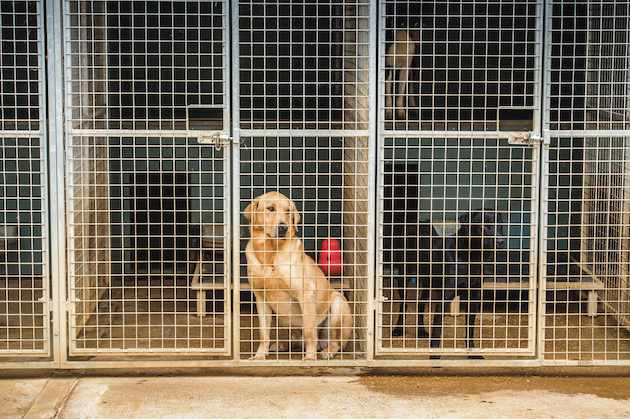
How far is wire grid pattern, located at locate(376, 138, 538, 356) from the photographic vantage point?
214 inches

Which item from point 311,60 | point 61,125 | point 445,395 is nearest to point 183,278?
point 311,60

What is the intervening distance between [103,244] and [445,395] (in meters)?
3.71

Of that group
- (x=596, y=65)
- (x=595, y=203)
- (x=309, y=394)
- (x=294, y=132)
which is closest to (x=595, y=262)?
(x=595, y=203)

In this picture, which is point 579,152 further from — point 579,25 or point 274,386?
point 274,386

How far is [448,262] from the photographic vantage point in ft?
19.1

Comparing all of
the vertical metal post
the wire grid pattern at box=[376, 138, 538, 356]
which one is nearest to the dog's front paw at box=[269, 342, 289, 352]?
the wire grid pattern at box=[376, 138, 538, 356]

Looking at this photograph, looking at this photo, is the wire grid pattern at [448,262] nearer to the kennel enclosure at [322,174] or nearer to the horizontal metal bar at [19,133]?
the kennel enclosure at [322,174]

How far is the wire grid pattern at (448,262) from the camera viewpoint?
5445 millimetres

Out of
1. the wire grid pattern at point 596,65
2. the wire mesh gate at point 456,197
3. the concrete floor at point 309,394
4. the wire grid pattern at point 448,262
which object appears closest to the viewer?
the concrete floor at point 309,394

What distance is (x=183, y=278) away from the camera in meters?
8.21

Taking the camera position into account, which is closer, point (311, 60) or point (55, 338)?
point (55, 338)

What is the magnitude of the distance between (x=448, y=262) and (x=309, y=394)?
147 cm

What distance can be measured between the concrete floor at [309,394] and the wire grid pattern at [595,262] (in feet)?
1.19

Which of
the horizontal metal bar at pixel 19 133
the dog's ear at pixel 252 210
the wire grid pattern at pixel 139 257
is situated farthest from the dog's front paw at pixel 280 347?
the horizontal metal bar at pixel 19 133
